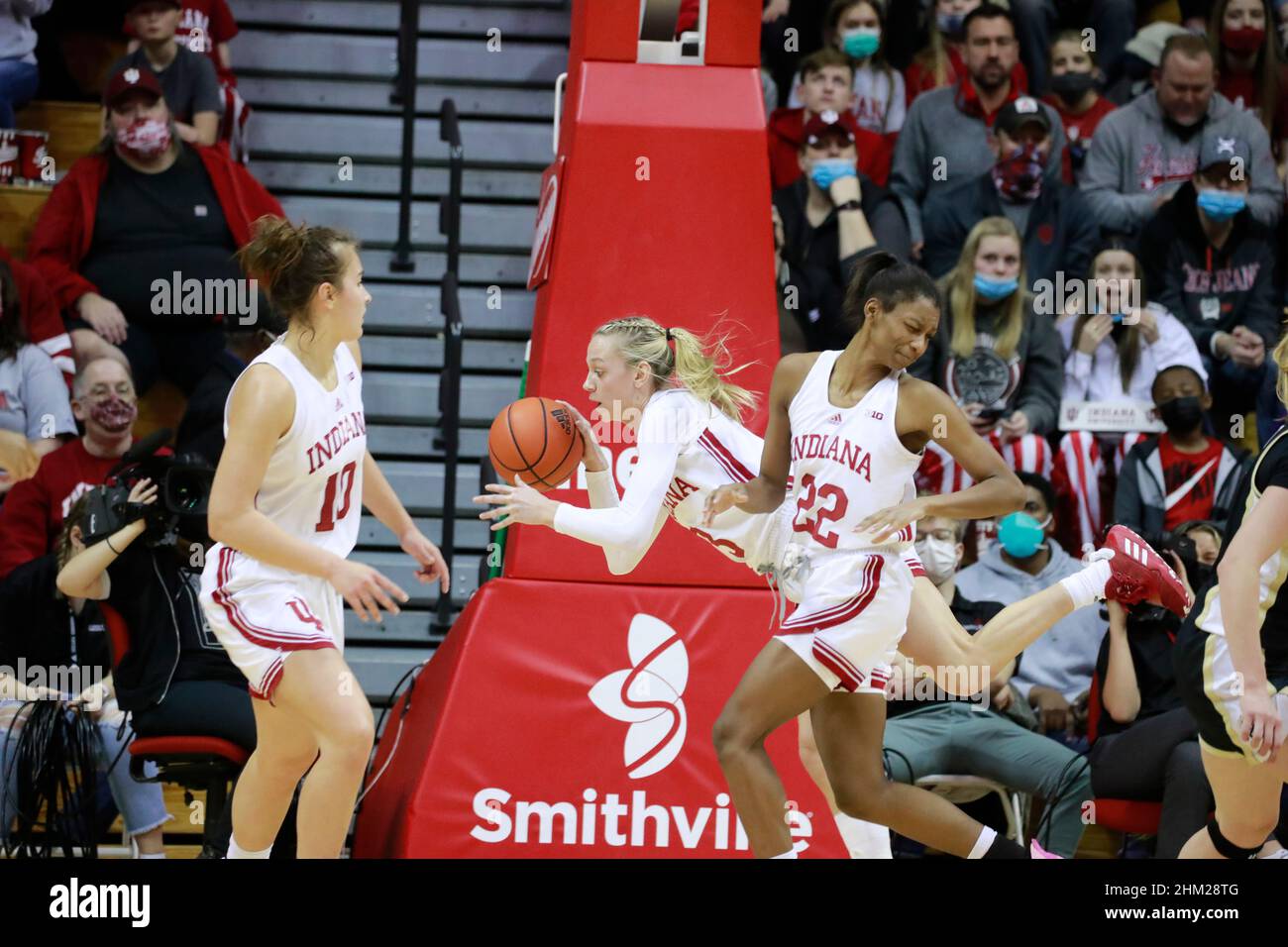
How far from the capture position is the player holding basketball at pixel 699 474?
537 cm

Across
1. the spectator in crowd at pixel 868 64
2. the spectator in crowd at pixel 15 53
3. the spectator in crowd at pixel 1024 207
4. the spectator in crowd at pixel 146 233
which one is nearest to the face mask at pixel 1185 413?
the spectator in crowd at pixel 1024 207

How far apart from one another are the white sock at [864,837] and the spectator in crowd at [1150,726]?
1010 mm

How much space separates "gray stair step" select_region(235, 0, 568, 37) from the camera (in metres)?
10.0

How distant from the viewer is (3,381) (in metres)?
7.73

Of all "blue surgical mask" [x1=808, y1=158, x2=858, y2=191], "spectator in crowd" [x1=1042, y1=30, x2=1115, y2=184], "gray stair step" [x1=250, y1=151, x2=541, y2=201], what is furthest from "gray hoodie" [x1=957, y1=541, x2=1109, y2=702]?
"gray stair step" [x1=250, y1=151, x2=541, y2=201]

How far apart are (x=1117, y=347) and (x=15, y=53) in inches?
217

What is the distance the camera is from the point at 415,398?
8.84 m

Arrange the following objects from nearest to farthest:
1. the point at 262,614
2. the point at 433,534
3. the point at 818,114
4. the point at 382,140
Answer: the point at 262,614, the point at 433,534, the point at 818,114, the point at 382,140

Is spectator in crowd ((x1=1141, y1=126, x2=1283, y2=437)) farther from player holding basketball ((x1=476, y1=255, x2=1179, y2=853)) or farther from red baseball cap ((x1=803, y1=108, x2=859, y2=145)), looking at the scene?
player holding basketball ((x1=476, y1=255, x2=1179, y2=853))

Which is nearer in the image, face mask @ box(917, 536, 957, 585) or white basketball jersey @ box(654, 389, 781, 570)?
white basketball jersey @ box(654, 389, 781, 570)

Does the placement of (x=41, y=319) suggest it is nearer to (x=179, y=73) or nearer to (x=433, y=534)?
(x=179, y=73)

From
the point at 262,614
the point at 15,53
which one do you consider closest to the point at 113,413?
the point at 262,614
